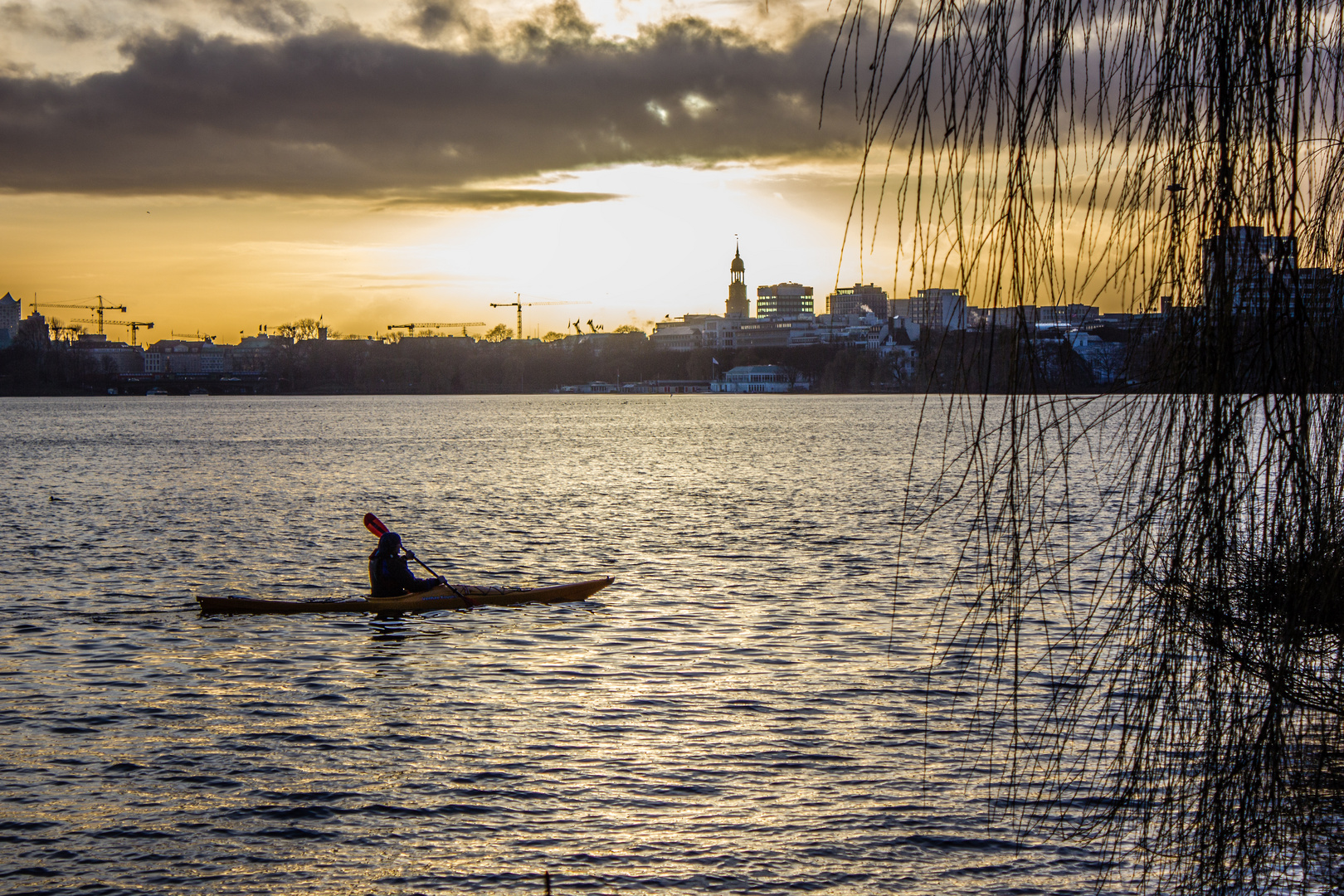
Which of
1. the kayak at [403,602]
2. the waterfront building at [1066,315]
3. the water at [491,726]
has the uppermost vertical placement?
the waterfront building at [1066,315]

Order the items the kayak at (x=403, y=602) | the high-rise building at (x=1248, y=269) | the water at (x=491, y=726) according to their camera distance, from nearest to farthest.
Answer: the high-rise building at (x=1248, y=269)
the water at (x=491, y=726)
the kayak at (x=403, y=602)

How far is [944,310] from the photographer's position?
9.62 feet

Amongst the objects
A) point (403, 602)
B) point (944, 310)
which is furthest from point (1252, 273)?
point (403, 602)

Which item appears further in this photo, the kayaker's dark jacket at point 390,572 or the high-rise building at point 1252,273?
the kayaker's dark jacket at point 390,572

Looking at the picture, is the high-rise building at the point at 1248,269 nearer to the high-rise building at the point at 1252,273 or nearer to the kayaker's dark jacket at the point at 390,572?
the high-rise building at the point at 1252,273

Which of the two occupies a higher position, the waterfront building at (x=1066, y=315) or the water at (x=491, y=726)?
the waterfront building at (x=1066, y=315)

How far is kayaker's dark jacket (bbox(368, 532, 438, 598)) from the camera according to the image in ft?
71.9

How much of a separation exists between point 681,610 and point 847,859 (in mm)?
12608

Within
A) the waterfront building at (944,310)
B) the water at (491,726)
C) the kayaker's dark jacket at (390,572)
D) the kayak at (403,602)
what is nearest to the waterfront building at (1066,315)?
the waterfront building at (944,310)

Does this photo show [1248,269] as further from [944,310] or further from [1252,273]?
[944,310]

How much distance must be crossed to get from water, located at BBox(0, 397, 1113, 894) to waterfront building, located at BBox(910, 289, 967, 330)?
8.62 metres

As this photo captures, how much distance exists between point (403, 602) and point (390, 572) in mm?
672

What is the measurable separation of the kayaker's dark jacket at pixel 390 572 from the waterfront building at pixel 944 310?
1993 cm

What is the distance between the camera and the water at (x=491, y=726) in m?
10.9
